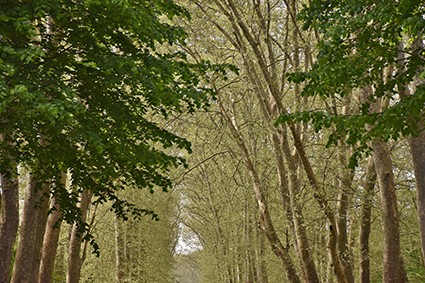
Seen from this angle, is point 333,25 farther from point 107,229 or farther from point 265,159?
point 107,229

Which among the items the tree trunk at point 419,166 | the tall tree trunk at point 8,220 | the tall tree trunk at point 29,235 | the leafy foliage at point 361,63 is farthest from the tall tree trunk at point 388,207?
the tall tree trunk at point 8,220

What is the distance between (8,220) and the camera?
→ 28.2 feet

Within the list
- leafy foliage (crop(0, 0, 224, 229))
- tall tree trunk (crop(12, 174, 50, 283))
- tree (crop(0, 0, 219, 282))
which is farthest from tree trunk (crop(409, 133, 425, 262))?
tall tree trunk (crop(12, 174, 50, 283))

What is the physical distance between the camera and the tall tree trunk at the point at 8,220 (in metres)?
8.30

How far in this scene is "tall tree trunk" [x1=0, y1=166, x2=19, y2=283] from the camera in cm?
830

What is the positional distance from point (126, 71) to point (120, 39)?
3.21 feet

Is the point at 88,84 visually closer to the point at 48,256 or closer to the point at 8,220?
the point at 8,220

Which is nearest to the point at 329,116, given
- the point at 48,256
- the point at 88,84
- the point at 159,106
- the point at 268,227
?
the point at 159,106

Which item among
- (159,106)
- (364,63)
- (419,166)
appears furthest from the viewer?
(159,106)

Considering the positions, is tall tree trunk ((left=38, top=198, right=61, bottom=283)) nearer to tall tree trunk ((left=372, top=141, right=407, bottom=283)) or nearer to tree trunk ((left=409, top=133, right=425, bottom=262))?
tall tree trunk ((left=372, top=141, right=407, bottom=283))

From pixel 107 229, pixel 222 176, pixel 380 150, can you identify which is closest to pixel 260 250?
pixel 222 176

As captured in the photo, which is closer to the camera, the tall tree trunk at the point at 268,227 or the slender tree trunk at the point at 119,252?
the tall tree trunk at the point at 268,227

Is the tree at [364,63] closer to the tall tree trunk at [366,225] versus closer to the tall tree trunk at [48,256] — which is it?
the tall tree trunk at [366,225]

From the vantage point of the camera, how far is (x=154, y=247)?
23.7 metres
